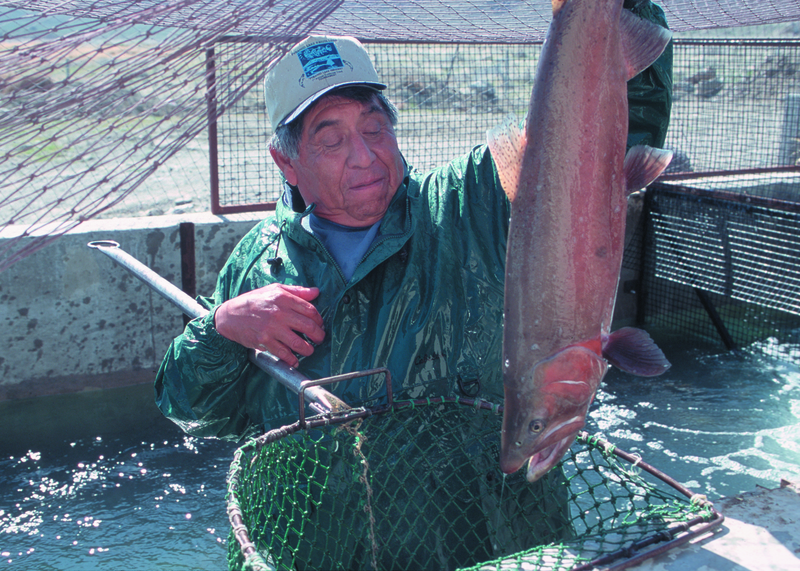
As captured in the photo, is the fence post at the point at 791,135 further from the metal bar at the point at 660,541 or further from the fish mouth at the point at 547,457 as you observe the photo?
the fish mouth at the point at 547,457

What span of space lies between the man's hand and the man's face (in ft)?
1.41

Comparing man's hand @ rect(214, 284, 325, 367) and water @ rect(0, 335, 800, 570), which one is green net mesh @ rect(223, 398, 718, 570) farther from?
water @ rect(0, 335, 800, 570)

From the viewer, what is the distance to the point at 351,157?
8.62ft

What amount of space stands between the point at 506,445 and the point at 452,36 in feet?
13.9

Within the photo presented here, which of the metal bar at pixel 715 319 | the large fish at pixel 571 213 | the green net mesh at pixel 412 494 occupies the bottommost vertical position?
the metal bar at pixel 715 319

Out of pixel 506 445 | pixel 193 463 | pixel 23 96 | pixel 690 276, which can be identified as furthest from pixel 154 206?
pixel 506 445

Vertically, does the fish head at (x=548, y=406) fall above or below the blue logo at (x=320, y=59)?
below

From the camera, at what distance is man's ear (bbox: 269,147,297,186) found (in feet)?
9.44

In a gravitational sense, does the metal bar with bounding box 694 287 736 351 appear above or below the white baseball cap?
below

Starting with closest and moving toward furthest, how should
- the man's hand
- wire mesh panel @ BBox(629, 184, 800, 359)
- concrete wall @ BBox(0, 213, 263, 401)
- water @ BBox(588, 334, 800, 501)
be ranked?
the man's hand, water @ BBox(588, 334, 800, 501), concrete wall @ BBox(0, 213, 263, 401), wire mesh panel @ BBox(629, 184, 800, 359)

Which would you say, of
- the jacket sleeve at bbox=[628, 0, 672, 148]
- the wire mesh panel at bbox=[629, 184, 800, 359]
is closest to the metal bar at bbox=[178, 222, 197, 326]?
the jacket sleeve at bbox=[628, 0, 672, 148]

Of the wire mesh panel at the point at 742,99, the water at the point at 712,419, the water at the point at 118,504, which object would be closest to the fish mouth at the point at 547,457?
the water at the point at 118,504

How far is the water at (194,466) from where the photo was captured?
426cm

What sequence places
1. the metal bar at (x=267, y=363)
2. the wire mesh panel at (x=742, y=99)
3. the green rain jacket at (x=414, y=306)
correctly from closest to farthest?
the metal bar at (x=267, y=363), the green rain jacket at (x=414, y=306), the wire mesh panel at (x=742, y=99)
